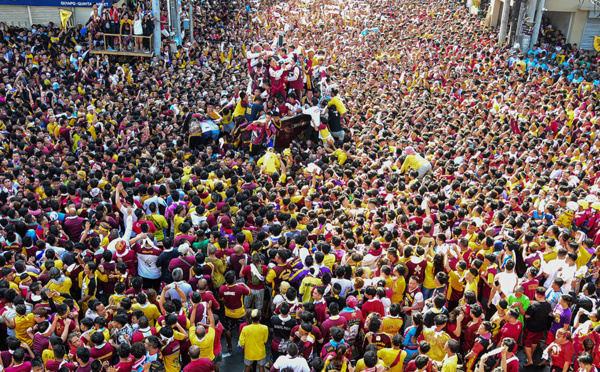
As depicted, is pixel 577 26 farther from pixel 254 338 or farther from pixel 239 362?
pixel 254 338

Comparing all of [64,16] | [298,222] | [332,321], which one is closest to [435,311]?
[332,321]

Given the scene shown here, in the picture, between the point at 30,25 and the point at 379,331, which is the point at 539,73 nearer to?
the point at 379,331

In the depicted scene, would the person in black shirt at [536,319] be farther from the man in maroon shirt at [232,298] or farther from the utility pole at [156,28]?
the utility pole at [156,28]

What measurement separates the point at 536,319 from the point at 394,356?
2374 millimetres

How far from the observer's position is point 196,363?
5.67 metres

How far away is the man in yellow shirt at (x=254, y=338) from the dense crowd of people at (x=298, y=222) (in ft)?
0.09

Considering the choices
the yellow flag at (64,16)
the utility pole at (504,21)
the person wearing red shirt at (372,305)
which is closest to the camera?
the person wearing red shirt at (372,305)

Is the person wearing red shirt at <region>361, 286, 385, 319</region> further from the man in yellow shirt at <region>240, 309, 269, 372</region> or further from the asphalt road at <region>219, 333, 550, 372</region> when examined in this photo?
the asphalt road at <region>219, 333, 550, 372</region>

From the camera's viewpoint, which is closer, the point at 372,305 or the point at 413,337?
the point at 413,337

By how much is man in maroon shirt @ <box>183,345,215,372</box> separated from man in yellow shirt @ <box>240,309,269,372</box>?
0.67 meters

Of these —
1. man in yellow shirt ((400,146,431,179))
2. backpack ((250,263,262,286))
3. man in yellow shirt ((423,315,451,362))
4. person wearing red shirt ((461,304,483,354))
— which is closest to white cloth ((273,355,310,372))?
man in yellow shirt ((423,315,451,362))

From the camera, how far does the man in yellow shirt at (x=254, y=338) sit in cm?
625

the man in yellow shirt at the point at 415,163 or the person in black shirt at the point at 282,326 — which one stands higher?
the man in yellow shirt at the point at 415,163

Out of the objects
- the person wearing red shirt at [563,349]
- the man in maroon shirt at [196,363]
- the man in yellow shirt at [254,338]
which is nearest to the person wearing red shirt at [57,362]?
the man in maroon shirt at [196,363]
